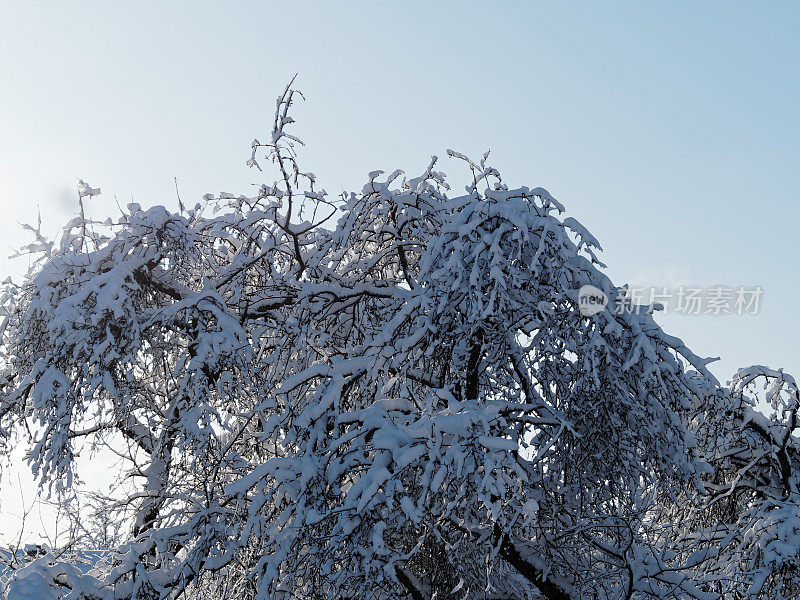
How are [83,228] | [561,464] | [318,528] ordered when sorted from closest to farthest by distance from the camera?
[318,528], [561,464], [83,228]

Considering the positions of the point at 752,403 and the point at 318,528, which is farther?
the point at 752,403

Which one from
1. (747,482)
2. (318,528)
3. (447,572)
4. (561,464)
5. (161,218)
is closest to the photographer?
(318,528)

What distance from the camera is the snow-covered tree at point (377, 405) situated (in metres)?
4.82

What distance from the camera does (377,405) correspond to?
5.16m

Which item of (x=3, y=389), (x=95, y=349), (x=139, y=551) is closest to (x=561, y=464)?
(x=139, y=551)

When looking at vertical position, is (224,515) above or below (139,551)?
above

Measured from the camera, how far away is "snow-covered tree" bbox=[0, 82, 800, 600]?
4824 mm

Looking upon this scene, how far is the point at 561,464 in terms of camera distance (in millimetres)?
5676

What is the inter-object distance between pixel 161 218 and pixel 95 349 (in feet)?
4.57

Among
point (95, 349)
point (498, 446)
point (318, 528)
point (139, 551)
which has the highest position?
point (95, 349)

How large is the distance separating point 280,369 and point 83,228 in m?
2.46

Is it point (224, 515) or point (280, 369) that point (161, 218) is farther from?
point (224, 515)

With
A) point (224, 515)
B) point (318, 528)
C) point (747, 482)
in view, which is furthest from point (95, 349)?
point (747, 482)

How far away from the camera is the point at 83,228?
280 inches
